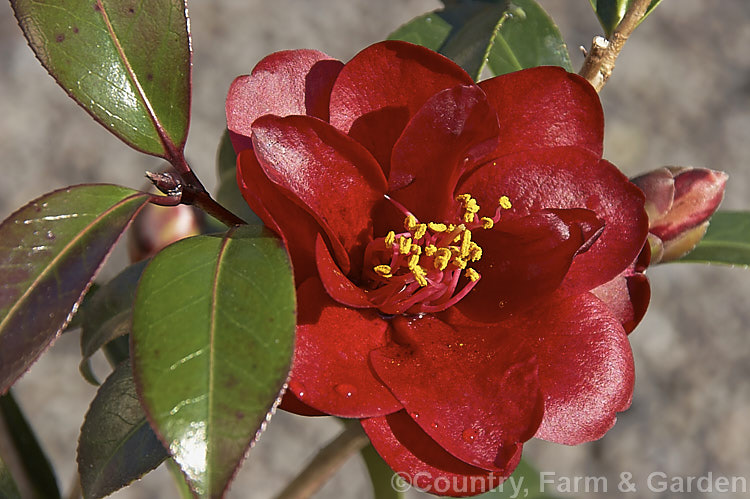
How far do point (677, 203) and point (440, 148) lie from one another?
10.8 inches

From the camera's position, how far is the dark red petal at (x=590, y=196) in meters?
0.59

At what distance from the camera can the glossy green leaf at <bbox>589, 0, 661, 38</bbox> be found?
27.8 inches

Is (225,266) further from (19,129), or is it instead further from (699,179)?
(19,129)

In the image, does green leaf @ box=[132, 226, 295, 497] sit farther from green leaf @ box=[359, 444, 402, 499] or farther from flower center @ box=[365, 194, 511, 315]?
green leaf @ box=[359, 444, 402, 499]

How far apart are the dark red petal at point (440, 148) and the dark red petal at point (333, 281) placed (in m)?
0.09

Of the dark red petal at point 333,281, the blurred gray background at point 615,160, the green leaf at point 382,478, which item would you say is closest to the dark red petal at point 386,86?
the dark red petal at point 333,281

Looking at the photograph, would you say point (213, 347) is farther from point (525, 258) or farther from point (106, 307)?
point (106, 307)

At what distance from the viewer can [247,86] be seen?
586mm

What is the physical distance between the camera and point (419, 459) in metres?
0.56

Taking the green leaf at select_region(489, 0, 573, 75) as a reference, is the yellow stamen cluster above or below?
below

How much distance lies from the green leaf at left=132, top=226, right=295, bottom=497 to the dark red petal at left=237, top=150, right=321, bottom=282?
0.07 ft

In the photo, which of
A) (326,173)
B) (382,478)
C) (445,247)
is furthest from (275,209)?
(382,478)

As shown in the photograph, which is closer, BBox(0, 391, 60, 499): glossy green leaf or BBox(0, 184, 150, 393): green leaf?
BBox(0, 184, 150, 393): green leaf

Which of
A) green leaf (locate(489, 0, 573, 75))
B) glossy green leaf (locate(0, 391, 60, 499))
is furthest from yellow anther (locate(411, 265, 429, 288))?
glossy green leaf (locate(0, 391, 60, 499))
